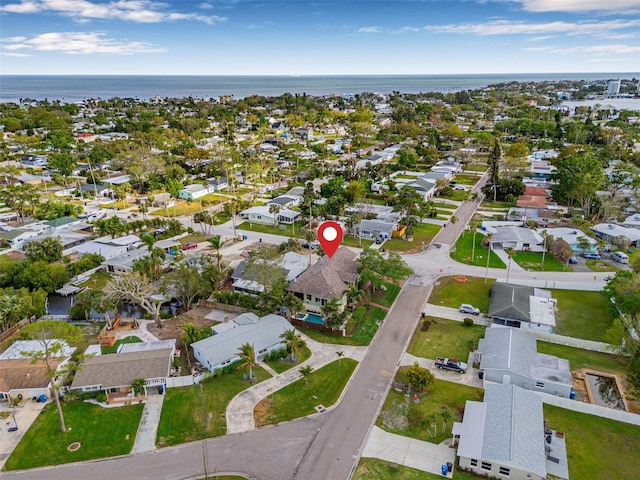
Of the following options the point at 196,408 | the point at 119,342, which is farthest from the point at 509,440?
the point at 119,342

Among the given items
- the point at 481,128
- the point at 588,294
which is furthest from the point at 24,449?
the point at 481,128

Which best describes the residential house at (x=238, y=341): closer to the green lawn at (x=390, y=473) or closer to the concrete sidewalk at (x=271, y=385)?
the concrete sidewalk at (x=271, y=385)

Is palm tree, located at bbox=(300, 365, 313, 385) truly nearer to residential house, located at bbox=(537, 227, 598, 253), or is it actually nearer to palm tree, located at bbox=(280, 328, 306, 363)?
palm tree, located at bbox=(280, 328, 306, 363)

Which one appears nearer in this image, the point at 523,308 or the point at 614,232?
the point at 523,308

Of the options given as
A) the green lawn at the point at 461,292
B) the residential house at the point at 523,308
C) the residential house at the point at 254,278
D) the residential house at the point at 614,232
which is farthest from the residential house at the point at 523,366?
the residential house at the point at 614,232

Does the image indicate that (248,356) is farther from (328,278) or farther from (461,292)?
(461,292)
